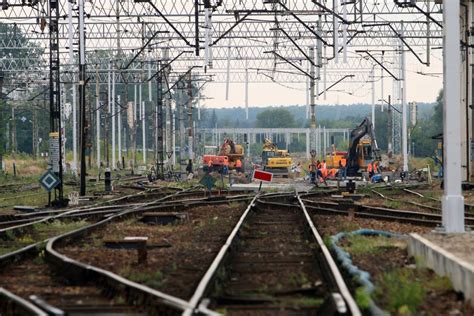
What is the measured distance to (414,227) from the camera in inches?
744

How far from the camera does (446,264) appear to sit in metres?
10.7

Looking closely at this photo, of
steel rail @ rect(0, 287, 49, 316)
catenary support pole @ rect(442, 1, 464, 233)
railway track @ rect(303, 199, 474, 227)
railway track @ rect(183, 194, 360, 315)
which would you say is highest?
catenary support pole @ rect(442, 1, 464, 233)

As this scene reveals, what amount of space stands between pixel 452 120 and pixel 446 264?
4054mm

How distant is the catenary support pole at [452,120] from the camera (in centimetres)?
1424

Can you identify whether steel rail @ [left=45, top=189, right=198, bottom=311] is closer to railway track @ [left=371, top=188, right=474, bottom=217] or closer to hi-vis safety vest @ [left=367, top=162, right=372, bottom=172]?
railway track @ [left=371, top=188, right=474, bottom=217]

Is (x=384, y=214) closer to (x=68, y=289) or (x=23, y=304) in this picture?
(x=68, y=289)

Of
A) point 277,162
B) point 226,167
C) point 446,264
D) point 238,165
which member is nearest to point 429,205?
point 446,264

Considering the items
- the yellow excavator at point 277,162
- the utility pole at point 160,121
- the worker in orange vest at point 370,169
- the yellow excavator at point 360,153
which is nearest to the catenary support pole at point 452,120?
the utility pole at point 160,121

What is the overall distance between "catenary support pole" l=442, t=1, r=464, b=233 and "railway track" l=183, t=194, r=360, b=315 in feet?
6.40

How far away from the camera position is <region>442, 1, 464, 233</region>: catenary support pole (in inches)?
561

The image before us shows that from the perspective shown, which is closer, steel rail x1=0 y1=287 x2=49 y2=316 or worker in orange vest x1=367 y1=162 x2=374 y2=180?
steel rail x1=0 y1=287 x2=49 y2=316

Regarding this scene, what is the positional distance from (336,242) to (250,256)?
219 centimetres

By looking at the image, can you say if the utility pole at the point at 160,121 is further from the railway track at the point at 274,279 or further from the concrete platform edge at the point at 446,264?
the concrete platform edge at the point at 446,264

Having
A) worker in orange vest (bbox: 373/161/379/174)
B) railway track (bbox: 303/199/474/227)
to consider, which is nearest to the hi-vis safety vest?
worker in orange vest (bbox: 373/161/379/174)
